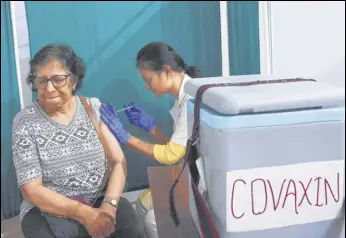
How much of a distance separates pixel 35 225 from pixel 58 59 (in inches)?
17.2

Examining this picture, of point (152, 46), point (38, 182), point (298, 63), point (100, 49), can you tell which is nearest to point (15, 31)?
point (100, 49)

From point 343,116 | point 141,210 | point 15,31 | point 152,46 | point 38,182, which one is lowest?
point 141,210

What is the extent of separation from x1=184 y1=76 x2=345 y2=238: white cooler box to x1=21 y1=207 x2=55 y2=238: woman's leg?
620 mm

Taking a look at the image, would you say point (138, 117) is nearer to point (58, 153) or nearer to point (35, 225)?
point (58, 153)

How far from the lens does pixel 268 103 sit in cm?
57

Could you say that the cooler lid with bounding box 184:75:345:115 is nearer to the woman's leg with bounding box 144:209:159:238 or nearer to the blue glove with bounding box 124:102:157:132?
the woman's leg with bounding box 144:209:159:238

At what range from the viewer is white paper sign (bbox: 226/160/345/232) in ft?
1.92

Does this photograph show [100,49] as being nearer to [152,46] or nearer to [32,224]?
[152,46]

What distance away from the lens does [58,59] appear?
1.10m

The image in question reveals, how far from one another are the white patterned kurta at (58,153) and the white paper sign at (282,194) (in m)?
0.63

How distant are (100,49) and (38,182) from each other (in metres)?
0.75

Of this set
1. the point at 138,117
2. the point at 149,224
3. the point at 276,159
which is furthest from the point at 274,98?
the point at 138,117

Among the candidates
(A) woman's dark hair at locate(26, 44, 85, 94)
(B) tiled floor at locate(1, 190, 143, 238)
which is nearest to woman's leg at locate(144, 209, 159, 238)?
(B) tiled floor at locate(1, 190, 143, 238)

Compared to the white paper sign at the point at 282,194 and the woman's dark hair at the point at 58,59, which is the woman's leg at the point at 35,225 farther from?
the white paper sign at the point at 282,194
